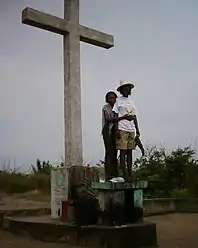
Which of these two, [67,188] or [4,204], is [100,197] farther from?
[4,204]

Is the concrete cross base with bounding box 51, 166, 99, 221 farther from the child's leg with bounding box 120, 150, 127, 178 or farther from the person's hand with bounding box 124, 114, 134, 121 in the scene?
the person's hand with bounding box 124, 114, 134, 121

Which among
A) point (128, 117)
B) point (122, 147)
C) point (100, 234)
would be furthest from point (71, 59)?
point (100, 234)

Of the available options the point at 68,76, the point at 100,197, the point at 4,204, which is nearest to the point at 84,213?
the point at 100,197

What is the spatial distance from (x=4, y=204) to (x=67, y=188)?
3298 millimetres

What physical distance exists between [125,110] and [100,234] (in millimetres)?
1760

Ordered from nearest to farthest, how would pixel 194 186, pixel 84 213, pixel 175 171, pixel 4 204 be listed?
1. pixel 84 213
2. pixel 4 204
3. pixel 194 186
4. pixel 175 171

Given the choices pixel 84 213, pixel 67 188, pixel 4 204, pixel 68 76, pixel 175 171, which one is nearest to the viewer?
pixel 84 213

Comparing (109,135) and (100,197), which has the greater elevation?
(109,135)

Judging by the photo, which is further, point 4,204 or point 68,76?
point 4,204

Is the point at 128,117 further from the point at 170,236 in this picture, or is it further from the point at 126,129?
the point at 170,236

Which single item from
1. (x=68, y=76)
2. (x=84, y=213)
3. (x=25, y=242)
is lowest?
(x=25, y=242)

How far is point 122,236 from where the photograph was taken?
6402 millimetres

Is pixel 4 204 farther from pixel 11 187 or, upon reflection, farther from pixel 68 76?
pixel 68 76

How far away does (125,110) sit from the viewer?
6.97m
